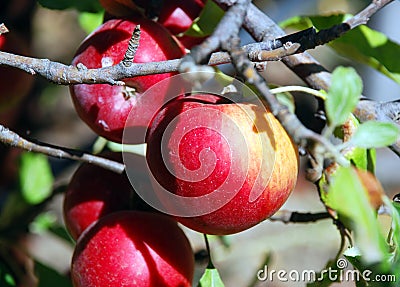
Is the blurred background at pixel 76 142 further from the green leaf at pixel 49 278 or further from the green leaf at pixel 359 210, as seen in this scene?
the green leaf at pixel 359 210

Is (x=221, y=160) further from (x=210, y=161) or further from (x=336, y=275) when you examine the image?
(x=336, y=275)

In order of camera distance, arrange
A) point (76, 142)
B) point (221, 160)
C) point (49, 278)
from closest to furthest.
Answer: point (221, 160) → point (49, 278) → point (76, 142)

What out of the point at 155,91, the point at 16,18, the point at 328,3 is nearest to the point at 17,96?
the point at 16,18

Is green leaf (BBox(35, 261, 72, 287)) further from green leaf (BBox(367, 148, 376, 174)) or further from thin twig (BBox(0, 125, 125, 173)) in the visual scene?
green leaf (BBox(367, 148, 376, 174))

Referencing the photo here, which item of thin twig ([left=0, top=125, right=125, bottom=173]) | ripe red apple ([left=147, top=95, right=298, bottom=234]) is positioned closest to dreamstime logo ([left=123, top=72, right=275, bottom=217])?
ripe red apple ([left=147, top=95, right=298, bottom=234])

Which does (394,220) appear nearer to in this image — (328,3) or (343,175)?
(343,175)

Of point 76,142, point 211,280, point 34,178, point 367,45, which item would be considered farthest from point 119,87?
point 76,142
